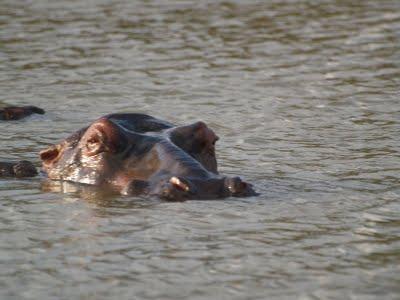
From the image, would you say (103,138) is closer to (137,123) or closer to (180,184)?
(137,123)

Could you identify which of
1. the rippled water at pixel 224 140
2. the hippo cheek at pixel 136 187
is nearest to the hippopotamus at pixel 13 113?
the rippled water at pixel 224 140

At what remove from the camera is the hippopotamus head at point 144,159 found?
8.25 meters

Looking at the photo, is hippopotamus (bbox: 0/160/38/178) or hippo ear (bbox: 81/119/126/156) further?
hippopotamus (bbox: 0/160/38/178)

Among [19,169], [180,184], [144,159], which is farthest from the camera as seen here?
[19,169]

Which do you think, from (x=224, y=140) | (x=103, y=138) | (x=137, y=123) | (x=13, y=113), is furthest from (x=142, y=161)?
(x=13, y=113)

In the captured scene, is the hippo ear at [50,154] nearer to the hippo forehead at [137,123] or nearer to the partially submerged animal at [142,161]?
the partially submerged animal at [142,161]

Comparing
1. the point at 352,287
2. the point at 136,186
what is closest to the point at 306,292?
the point at 352,287

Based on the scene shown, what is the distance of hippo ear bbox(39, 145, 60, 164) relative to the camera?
966 centimetres

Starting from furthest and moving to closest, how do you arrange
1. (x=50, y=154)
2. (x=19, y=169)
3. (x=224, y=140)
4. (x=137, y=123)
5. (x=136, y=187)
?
(x=224, y=140)
(x=50, y=154)
(x=19, y=169)
(x=137, y=123)
(x=136, y=187)

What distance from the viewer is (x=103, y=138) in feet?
29.5

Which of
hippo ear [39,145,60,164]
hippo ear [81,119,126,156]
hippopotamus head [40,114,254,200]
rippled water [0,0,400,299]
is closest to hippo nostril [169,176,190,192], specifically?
hippopotamus head [40,114,254,200]

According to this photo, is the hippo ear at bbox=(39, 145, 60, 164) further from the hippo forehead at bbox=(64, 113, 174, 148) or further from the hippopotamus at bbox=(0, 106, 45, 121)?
the hippopotamus at bbox=(0, 106, 45, 121)

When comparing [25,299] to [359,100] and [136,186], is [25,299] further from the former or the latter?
[359,100]

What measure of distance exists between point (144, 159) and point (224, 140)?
262 centimetres
